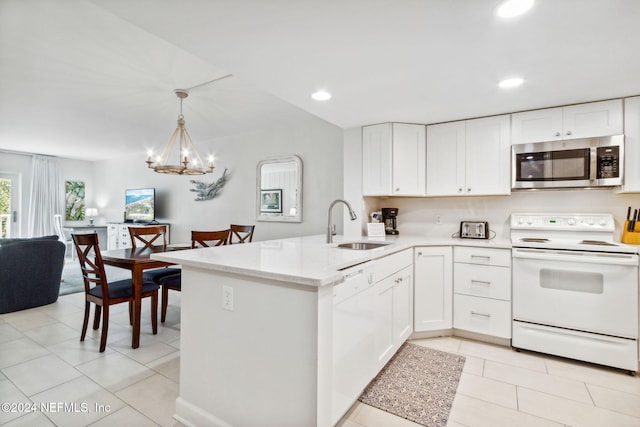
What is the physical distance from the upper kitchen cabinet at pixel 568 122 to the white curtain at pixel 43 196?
29.6ft

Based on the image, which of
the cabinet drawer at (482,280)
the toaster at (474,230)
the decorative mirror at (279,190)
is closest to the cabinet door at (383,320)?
the cabinet drawer at (482,280)

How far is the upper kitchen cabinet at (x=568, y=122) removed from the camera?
8.46 ft

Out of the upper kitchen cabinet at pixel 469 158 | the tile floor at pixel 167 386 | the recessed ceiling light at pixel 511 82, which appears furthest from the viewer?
the upper kitchen cabinet at pixel 469 158

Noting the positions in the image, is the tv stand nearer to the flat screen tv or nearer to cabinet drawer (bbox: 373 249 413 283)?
the flat screen tv

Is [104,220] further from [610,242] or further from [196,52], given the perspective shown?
[610,242]

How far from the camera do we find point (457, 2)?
1.43 meters

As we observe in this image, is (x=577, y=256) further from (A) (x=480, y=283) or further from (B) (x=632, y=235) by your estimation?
(A) (x=480, y=283)

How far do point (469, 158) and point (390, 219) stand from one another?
3.49ft

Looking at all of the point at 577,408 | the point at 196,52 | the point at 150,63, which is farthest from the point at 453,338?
the point at 150,63

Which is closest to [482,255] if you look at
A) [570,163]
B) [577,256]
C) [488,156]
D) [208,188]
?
[577,256]

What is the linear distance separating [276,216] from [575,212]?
3432mm

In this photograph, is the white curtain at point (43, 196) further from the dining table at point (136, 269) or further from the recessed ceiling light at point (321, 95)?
the recessed ceiling light at point (321, 95)

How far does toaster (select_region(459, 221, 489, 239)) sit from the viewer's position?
128 inches

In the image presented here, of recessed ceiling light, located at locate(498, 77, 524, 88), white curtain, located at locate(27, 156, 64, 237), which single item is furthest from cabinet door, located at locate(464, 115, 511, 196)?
white curtain, located at locate(27, 156, 64, 237)
